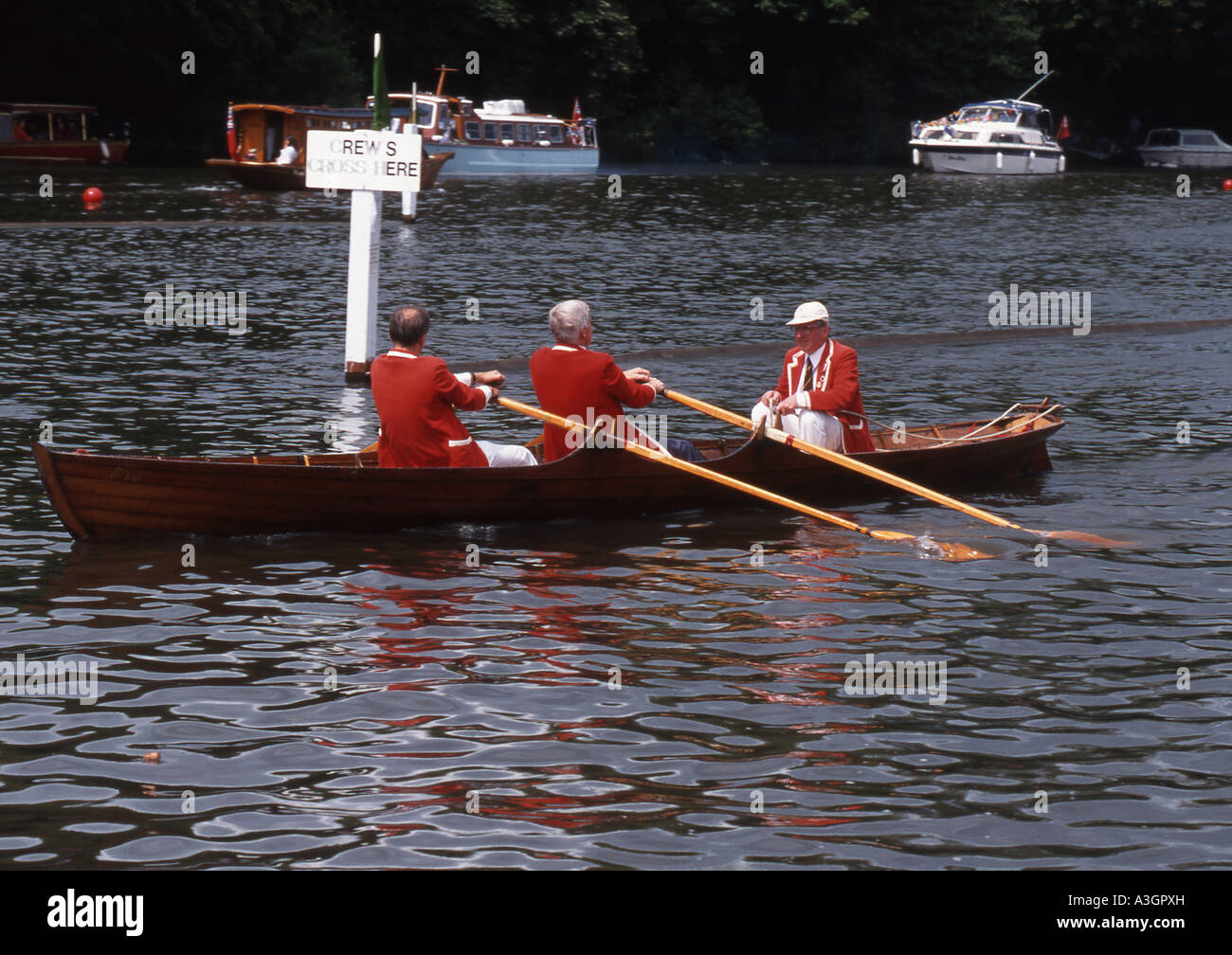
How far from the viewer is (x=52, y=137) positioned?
46.3 metres

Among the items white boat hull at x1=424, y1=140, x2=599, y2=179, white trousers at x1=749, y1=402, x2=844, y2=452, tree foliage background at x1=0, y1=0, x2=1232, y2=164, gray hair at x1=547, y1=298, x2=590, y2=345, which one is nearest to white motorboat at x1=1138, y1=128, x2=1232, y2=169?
tree foliage background at x1=0, y1=0, x2=1232, y2=164

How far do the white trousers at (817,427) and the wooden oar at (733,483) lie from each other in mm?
778

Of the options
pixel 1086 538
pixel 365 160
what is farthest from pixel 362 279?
pixel 1086 538

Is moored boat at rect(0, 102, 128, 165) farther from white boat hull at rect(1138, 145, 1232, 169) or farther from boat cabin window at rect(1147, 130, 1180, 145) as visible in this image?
boat cabin window at rect(1147, 130, 1180, 145)

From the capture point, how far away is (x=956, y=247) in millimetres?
32812

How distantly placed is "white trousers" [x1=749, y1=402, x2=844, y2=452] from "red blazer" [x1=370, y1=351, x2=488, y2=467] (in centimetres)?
249

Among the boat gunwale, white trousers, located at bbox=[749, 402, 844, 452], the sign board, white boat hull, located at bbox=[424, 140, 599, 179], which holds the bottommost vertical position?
the boat gunwale

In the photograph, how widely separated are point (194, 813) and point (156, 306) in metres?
16.4

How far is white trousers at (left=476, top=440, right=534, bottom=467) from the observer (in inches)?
475

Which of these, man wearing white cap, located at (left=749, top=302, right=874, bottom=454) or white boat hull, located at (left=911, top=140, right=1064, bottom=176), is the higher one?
white boat hull, located at (left=911, top=140, right=1064, bottom=176)

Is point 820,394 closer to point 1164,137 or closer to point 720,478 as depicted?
point 720,478

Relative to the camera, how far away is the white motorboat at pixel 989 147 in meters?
56.3

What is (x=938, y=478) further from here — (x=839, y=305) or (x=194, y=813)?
(x=839, y=305)
